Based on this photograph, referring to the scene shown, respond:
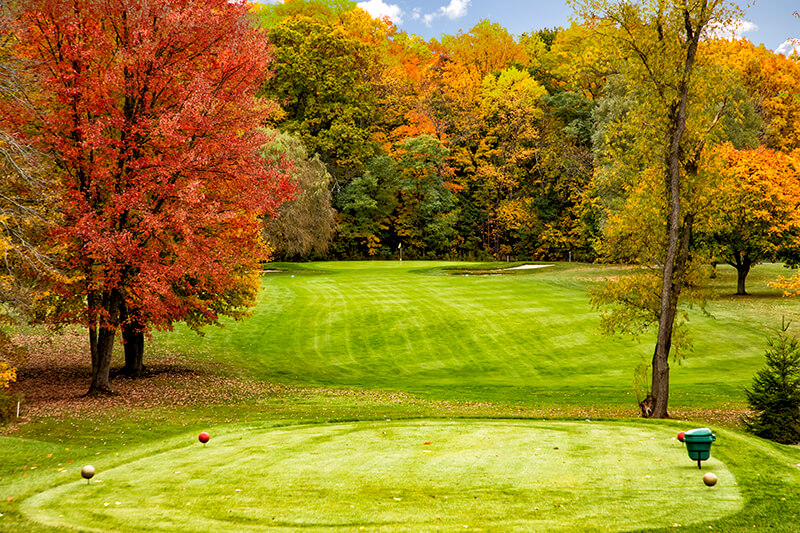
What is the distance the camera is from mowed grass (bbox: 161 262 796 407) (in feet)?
68.7

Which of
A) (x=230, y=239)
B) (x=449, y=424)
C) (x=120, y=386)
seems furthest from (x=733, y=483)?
(x=120, y=386)

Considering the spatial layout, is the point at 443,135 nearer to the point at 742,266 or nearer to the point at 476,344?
the point at 742,266

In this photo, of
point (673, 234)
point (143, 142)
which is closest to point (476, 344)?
point (673, 234)

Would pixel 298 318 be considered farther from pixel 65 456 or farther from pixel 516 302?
pixel 65 456

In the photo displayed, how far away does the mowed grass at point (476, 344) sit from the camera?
2095cm

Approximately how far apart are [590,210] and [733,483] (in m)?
40.8

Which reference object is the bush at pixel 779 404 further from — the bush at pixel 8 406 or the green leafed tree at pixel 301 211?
the green leafed tree at pixel 301 211

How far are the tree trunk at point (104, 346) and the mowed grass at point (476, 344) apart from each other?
575cm

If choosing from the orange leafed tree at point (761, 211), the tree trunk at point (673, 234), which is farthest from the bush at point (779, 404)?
the orange leafed tree at point (761, 211)

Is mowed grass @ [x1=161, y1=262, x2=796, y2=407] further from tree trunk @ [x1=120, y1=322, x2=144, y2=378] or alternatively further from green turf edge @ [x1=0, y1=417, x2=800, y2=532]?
green turf edge @ [x1=0, y1=417, x2=800, y2=532]

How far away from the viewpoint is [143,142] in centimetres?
1530

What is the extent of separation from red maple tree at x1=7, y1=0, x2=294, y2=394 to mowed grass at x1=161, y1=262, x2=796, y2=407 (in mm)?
7194

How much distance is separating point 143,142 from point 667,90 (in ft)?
43.1

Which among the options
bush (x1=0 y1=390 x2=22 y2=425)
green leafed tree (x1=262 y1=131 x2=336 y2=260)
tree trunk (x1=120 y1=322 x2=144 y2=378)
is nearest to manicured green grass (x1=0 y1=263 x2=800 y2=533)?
bush (x1=0 y1=390 x2=22 y2=425)
